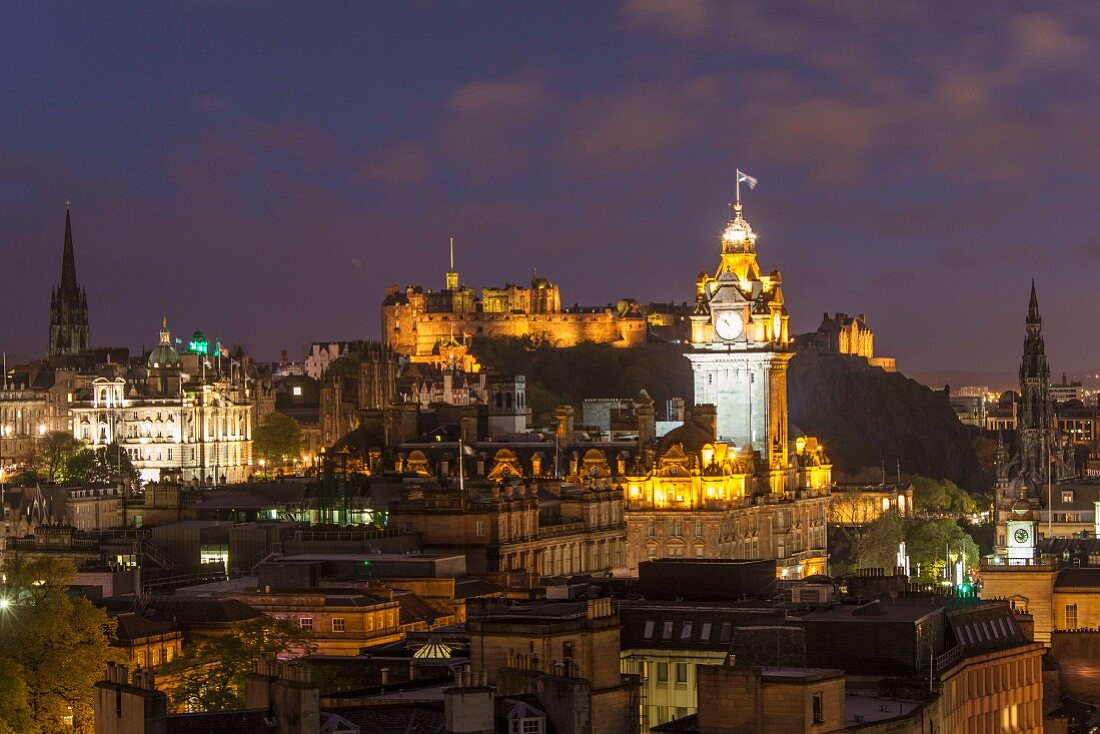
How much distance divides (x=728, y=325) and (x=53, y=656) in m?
103

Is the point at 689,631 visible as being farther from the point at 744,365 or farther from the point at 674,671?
the point at 744,365

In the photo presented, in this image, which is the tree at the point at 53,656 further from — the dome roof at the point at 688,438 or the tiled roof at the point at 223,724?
the dome roof at the point at 688,438

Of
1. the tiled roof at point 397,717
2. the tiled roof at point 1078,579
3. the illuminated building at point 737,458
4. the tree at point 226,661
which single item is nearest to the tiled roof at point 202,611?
the tree at point 226,661

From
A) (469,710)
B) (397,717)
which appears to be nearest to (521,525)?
(397,717)

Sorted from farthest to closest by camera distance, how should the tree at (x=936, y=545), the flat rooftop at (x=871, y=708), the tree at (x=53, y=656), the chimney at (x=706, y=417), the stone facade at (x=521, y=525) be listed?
the chimney at (x=706, y=417)
the tree at (x=936, y=545)
the stone facade at (x=521, y=525)
the tree at (x=53, y=656)
the flat rooftop at (x=871, y=708)

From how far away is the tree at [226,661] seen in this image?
8119 cm

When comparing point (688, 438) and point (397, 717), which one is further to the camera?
point (688, 438)

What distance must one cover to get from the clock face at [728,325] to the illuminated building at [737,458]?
62 millimetres

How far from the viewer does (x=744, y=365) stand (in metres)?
182

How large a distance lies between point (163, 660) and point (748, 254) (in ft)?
337

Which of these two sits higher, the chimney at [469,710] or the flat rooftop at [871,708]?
the chimney at [469,710]

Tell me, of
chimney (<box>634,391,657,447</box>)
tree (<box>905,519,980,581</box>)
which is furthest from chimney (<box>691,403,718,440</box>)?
tree (<box>905,519,980,581</box>)

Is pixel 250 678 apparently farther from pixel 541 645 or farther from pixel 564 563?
pixel 564 563

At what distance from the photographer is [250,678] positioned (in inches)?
2589
